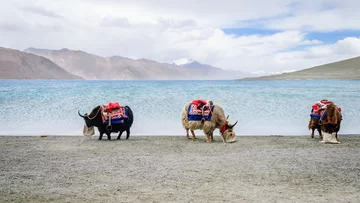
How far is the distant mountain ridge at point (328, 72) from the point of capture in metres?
94.6

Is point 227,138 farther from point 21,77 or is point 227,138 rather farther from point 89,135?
point 21,77

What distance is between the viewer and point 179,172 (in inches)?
217

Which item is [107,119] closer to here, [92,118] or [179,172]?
[92,118]

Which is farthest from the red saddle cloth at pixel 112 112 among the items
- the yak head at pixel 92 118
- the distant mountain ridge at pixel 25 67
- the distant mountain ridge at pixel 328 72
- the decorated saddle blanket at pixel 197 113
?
the distant mountain ridge at pixel 25 67

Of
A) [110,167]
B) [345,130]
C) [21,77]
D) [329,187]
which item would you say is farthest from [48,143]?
[21,77]

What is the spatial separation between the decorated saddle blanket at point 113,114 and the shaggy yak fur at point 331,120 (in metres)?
4.48

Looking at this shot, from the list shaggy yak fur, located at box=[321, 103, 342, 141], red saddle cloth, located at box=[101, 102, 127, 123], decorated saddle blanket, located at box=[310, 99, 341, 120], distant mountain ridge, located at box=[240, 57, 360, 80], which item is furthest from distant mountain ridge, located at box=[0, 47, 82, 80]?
shaggy yak fur, located at box=[321, 103, 342, 141]

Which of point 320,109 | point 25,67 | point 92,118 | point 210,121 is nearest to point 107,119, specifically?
point 92,118

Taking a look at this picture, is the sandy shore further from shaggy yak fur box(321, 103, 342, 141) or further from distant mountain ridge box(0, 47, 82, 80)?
distant mountain ridge box(0, 47, 82, 80)

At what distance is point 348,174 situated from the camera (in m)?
→ 5.44

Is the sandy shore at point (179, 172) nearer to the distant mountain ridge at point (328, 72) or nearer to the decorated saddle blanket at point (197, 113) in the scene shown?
the decorated saddle blanket at point (197, 113)

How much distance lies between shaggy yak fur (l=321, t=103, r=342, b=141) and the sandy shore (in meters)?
0.49

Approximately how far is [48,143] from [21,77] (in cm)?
16390

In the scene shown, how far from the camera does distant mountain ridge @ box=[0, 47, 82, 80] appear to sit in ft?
524
